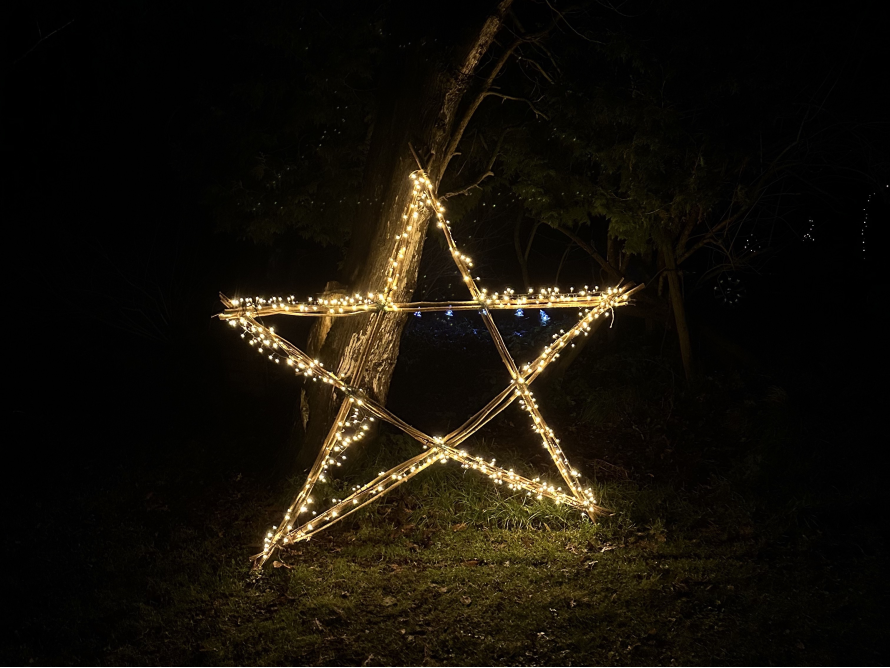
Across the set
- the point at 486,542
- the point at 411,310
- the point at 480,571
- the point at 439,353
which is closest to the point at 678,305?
the point at 439,353

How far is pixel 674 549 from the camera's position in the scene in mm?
4402

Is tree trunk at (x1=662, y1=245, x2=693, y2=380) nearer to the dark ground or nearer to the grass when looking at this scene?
the dark ground

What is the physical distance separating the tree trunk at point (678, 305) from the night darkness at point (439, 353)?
0.22ft

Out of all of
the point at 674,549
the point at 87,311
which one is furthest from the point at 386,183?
the point at 87,311

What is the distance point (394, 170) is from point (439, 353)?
4.49 m

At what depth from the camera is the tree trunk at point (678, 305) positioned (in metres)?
6.82

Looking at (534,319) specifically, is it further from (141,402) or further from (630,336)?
(141,402)

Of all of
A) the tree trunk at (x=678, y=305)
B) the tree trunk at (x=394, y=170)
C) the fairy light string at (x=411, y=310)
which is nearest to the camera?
the fairy light string at (x=411, y=310)

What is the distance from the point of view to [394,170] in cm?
480

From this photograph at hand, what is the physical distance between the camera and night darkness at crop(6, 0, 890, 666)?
12.5 feet

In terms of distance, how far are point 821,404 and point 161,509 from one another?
259 inches

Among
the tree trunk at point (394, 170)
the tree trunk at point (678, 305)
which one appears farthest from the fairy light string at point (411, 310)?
the tree trunk at point (678, 305)

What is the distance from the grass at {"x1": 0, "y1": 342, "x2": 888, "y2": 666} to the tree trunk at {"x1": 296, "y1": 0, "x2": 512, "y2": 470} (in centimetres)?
96

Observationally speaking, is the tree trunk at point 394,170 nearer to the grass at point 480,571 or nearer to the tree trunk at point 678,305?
the grass at point 480,571
